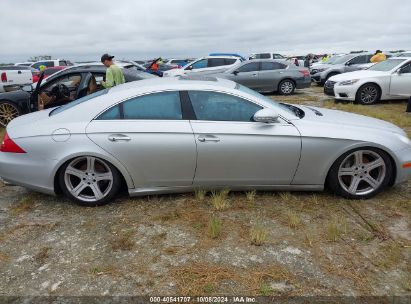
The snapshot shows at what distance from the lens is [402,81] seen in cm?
986

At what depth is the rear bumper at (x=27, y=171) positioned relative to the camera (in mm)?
3641

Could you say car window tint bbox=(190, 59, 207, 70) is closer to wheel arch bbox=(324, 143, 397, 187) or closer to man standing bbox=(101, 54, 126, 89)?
man standing bbox=(101, 54, 126, 89)

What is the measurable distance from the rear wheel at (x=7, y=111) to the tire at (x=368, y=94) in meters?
8.78

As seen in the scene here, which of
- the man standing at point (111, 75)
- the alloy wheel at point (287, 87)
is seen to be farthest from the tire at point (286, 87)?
the man standing at point (111, 75)

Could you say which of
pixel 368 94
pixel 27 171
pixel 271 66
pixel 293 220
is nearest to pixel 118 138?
pixel 27 171

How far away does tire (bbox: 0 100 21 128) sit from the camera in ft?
24.6

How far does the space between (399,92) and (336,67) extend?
6447 millimetres

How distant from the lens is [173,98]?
3725 millimetres

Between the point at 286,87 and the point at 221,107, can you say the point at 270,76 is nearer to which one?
the point at 286,87

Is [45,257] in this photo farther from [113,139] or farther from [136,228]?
[113,139]

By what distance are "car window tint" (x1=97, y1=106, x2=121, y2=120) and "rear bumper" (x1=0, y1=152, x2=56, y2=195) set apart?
698 mm

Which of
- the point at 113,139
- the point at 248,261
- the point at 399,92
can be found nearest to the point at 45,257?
the point at 113,139

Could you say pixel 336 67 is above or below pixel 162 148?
above

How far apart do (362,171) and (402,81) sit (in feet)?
24.7
